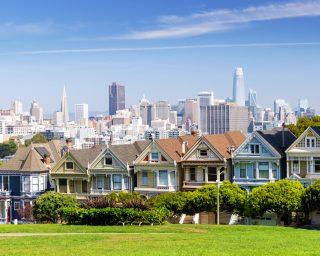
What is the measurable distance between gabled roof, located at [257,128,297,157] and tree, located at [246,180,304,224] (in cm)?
576

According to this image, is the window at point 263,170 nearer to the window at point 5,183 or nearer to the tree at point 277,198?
the tree at point 277,198

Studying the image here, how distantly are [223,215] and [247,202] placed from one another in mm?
5344

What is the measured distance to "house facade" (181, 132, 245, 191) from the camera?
198ft

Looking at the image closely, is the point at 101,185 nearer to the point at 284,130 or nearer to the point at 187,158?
the point at 187,158

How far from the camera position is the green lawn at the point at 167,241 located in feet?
103

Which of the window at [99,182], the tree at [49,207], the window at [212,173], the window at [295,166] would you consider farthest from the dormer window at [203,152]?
the tree at [49,207]

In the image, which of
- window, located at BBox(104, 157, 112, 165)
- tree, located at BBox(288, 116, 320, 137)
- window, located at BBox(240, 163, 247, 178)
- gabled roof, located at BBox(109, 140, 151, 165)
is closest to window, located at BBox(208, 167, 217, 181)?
window, located at BBox(240, 163, 247, 178)

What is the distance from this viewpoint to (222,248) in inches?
1266

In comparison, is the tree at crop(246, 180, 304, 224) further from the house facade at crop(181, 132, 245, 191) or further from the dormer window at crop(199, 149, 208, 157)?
the dormer window at crop(199, 149, 208, 157)

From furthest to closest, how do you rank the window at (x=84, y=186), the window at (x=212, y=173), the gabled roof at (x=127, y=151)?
the window at (x=84, y=186) < the gabled roof at (x=127, y=151) < the window at (x=212, y=173)

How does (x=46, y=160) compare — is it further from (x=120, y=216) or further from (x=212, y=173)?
(x=120, y=216)

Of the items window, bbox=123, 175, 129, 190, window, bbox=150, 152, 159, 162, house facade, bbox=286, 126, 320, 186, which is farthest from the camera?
window, bbox=123, 175, 129, 190

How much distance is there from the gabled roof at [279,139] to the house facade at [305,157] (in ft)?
4.29

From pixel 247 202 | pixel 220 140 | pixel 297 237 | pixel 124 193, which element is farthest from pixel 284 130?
pixel 297 237
